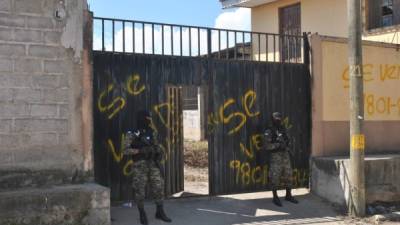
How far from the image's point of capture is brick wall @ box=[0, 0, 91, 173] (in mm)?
6051

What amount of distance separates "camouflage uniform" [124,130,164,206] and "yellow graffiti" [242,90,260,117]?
2.13 meters

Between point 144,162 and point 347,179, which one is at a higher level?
point 144,162

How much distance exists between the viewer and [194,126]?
19.5m

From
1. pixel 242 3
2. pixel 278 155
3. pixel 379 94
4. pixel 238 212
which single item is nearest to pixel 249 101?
pixel 278 155

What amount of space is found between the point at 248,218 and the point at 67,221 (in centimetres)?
267

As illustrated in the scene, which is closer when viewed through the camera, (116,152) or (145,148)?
(145,148)

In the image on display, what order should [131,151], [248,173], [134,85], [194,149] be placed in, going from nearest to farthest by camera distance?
[131,151]
[134,85]
[248,173]
[194,149]

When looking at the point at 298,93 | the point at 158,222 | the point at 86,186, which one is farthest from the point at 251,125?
the point at 86,186

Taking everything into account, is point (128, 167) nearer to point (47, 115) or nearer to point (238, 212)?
point (47, 115)

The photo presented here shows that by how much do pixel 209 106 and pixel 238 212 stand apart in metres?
1.69

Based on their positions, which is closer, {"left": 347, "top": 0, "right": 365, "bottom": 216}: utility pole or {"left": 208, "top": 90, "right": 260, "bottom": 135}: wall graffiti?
{"left": 347, "top": 0, "right": 365, "bottom": 216}: utility pole

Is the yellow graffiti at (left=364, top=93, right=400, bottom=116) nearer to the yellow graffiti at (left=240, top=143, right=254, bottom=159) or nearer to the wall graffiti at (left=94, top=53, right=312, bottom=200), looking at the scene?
the wall graffiti at (left=94, top=53, right=312, bottom=200)

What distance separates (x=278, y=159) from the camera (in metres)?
8.17

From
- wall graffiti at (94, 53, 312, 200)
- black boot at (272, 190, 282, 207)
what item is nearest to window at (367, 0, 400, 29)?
wall graffiti at (94, 53, 312, 200)
